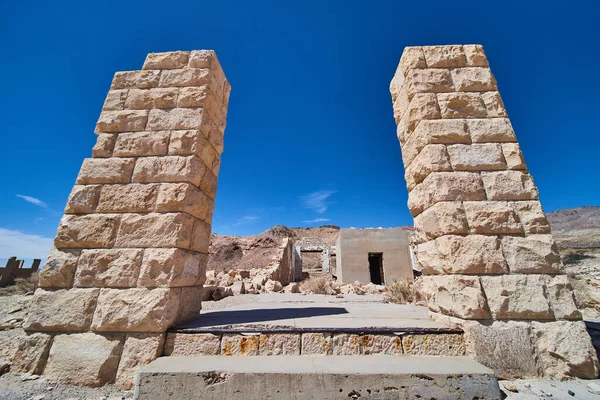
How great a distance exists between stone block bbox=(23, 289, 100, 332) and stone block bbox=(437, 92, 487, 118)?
4.07 metres

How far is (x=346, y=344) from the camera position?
2.09m

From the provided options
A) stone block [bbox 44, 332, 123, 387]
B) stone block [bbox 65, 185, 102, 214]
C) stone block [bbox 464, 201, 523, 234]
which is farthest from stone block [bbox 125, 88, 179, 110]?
stone block [bbox 464, 201, 523, 234]

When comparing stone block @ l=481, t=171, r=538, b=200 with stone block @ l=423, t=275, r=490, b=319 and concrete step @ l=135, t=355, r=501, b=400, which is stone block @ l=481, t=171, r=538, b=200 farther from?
concrete step @ l=135, t=355, r=501, b=400

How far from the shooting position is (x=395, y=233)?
1352cm

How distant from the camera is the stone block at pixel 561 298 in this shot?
6.82 ft

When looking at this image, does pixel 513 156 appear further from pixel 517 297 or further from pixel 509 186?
pixel 517 297

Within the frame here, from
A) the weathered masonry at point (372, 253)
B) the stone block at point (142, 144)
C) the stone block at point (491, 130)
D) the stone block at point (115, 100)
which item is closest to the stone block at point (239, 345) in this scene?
the stone block at point (142, 144)

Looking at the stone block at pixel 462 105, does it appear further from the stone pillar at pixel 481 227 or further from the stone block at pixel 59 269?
the stone block at pixel 59 269

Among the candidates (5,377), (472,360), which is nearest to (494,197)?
(472,360)

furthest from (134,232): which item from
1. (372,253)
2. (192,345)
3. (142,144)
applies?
(372,253)

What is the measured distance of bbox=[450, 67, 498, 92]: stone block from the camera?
2914mm

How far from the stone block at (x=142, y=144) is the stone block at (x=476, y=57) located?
3743 mm

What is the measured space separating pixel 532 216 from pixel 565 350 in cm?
113

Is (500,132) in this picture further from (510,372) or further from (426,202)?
(510,372)
